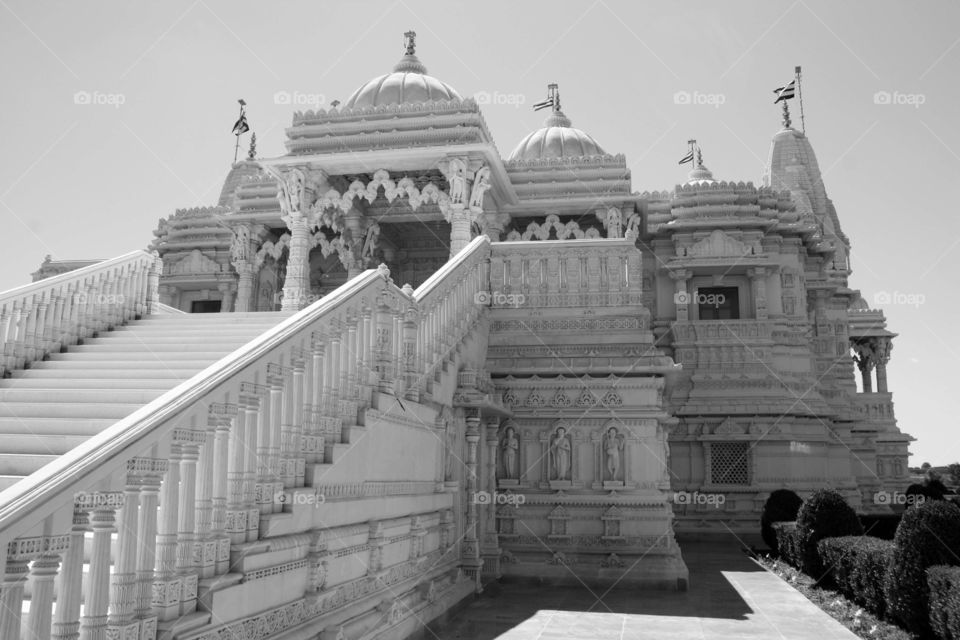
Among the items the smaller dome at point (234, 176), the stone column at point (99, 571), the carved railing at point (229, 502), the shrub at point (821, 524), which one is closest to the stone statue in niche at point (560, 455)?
the carved railing at point (229, 502)

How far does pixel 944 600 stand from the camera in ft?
24.1

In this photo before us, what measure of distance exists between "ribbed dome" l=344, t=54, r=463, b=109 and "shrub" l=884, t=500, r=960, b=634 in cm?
1595

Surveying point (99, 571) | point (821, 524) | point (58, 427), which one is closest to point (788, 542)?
point (821, 524)

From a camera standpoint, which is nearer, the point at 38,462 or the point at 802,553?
the point at 38,462

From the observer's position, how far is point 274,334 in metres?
5.85

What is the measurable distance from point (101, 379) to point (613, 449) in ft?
22.6

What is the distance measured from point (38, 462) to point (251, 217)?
58.7 feet

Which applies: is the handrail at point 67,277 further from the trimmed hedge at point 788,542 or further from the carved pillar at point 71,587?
the trimmed hedge at point 788,542

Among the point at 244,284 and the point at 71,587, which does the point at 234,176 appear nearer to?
the point at 244,284

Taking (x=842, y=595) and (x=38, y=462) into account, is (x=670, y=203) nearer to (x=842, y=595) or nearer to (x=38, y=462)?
(x=842, y=595)

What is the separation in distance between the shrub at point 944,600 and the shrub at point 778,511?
894 centimetres

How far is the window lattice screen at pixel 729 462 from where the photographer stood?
2191cm

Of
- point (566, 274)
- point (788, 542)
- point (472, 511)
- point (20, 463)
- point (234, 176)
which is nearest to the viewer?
point (20, 463)

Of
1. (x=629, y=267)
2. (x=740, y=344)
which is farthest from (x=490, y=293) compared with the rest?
(x=740, y=344)
